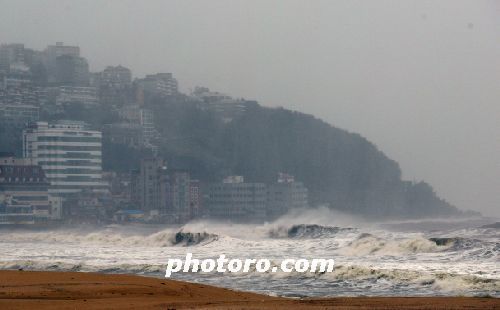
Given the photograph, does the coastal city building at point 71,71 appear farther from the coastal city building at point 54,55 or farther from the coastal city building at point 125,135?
the coastal city building at point 125,135

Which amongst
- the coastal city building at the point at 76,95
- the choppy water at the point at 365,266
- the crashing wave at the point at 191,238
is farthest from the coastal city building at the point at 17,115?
the choppy water at the point at 365,266

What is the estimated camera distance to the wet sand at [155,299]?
18516 millimetres

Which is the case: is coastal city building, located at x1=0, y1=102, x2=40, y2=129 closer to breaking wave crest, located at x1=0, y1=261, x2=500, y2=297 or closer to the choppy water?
the choppy water

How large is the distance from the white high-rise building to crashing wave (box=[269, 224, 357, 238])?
195ft

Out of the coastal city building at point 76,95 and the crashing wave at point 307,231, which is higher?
the coastal city building at point 76,95

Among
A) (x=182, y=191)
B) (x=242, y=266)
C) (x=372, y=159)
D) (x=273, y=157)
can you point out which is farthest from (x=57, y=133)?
(x=242, y=266)

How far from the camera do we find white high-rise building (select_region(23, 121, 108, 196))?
11943 centimetres

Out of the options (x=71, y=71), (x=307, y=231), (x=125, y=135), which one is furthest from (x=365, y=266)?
(x=71, y=71)

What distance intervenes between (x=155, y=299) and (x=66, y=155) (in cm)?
10371

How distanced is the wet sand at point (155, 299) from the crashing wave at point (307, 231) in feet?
96.6

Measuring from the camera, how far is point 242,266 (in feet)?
102

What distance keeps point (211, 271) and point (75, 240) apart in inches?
1524

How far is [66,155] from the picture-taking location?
12200 cm

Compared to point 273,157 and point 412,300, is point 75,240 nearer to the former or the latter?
point 412,300
